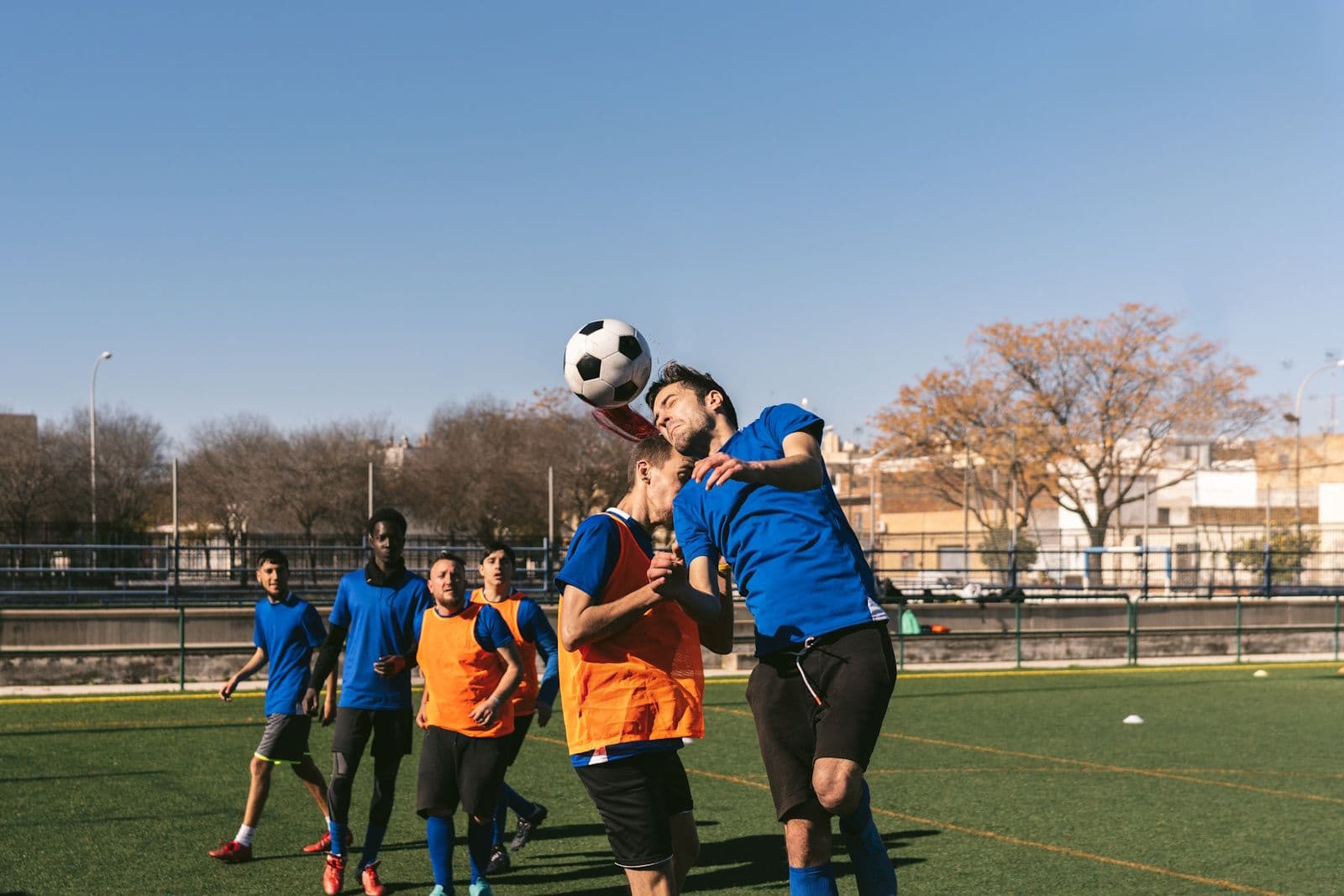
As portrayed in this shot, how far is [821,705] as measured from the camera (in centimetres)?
435

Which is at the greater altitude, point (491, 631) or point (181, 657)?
point (491, 631)

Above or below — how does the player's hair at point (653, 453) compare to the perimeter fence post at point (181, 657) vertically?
above

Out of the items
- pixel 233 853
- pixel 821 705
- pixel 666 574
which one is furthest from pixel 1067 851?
pixel 666 574

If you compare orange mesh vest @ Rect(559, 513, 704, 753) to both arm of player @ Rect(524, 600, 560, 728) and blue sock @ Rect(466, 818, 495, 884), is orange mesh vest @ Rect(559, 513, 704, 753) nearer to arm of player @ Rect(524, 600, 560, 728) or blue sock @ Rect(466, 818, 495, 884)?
blue sock @ Rect(466, 818, 495, 884)

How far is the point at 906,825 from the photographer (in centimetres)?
870

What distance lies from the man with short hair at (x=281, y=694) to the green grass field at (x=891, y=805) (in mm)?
284

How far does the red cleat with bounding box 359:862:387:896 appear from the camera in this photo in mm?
6797

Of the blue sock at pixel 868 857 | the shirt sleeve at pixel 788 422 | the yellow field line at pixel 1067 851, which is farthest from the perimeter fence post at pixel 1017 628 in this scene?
the shirt sleeve at pixel 788 422

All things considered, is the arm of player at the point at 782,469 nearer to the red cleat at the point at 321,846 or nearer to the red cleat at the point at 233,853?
the red cleat at the point at 321,846

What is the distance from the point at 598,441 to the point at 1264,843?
49.4m

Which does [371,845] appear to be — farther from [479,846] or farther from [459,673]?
[459,673]

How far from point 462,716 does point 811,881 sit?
2644 mm

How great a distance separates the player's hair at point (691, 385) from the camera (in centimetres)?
455

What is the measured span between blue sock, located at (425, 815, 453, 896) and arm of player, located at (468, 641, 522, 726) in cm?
50
